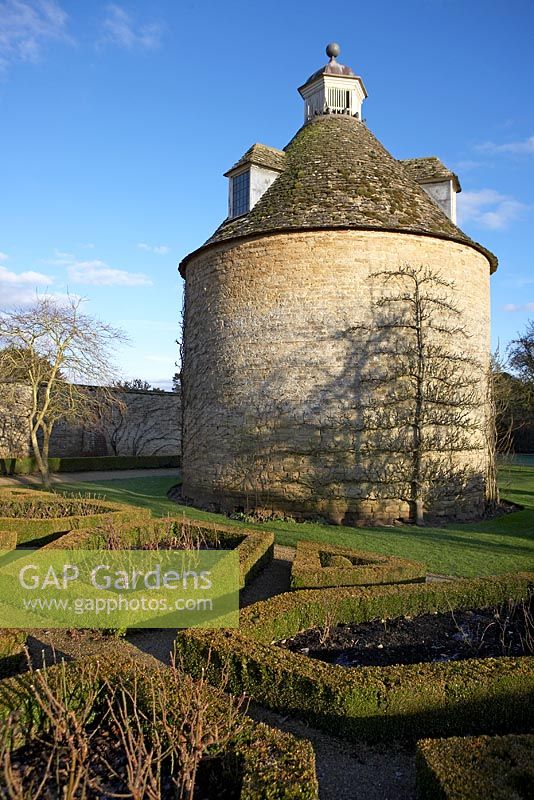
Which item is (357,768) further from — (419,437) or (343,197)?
(343,197)

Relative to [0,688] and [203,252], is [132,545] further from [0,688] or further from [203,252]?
[203,252]

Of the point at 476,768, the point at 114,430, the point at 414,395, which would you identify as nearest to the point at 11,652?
the point at 476,768

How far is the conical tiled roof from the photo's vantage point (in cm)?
1229

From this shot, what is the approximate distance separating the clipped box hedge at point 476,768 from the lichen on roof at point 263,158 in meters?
13.5

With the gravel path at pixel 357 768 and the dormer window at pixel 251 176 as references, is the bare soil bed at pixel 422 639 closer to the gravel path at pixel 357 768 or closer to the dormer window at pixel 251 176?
the gravel path at pixel 357 768

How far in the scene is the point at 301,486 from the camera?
40.1ft

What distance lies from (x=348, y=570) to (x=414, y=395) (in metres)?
5.85

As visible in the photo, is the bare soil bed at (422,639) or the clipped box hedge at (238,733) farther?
the bare soil bed at (422,639)

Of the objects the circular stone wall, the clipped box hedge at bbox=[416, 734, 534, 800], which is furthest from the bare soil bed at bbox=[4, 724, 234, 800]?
the circular stone wall

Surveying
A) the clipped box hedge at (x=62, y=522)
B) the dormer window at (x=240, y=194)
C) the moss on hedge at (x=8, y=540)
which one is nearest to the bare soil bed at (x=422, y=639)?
the clipped box hedge at (x=62, y=522)

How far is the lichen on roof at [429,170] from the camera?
15328mm

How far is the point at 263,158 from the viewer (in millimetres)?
14461

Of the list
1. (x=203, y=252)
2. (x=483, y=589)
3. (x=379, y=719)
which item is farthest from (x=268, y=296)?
(x=379, y=719)

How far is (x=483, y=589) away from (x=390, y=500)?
225 inches
